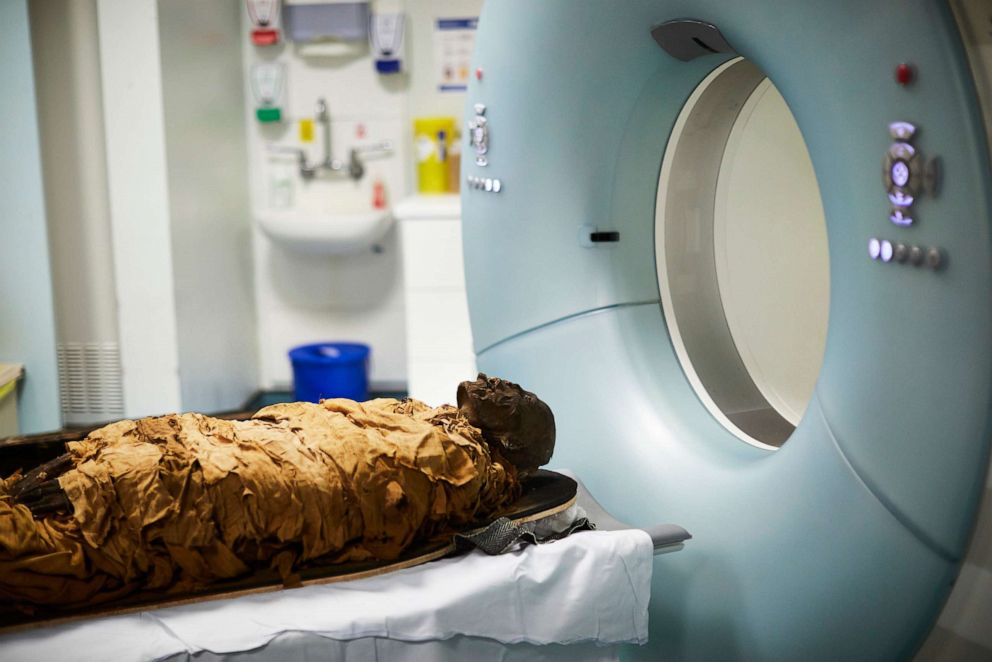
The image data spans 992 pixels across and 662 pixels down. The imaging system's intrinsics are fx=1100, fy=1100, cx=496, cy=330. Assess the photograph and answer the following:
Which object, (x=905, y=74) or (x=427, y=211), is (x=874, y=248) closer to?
(x=905, y=74)

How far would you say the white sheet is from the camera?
1.69 meters

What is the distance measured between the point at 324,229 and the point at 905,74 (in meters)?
3.15

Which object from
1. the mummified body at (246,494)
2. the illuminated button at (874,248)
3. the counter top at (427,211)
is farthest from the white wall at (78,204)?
the illuminated button at (874,248)

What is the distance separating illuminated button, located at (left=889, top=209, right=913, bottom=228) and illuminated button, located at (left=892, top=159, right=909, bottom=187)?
0.13 feet

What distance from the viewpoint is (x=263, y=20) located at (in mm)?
4480

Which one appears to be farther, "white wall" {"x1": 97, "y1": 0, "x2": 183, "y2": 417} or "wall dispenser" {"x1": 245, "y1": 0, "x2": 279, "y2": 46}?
"wall dispenser" {"x1": 245, "y1": 0, "x2": 279, "y2": 46}

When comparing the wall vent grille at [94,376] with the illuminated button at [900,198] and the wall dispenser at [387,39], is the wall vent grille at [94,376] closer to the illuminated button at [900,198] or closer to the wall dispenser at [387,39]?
the wall dispenser at [387,39]

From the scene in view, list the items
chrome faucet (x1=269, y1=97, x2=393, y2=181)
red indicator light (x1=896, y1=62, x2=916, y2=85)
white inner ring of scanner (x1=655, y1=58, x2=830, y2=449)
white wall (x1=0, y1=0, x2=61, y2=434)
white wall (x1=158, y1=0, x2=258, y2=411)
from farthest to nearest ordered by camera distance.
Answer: chrome faucet (x1=269, y1=97, x2=393, y2=181)
white wall (x1=158, y1=0, x2=258, y2=411)
white wall (x1=0, y1=0, x2=61, y2=434)
white inner ring of scanner (x1=655, y1=58, x2=830, y2=449)
red indicator light (x1=896, y1=62, x2=916, y2=85)

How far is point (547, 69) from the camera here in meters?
2.45

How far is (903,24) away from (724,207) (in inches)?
38.7

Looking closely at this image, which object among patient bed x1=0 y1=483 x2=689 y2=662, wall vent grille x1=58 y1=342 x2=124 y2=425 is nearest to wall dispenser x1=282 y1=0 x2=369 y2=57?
wall vent grille x1=58 y1=342 x2=124 y2=425

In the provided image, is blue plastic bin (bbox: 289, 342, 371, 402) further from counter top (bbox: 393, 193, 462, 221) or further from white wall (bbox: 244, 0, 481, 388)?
counter top (bbox: 393, 193, 462, 221)

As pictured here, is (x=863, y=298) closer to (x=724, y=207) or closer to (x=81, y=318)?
(x=724, y=207)

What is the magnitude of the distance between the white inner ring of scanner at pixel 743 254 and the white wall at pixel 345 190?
2280mm
